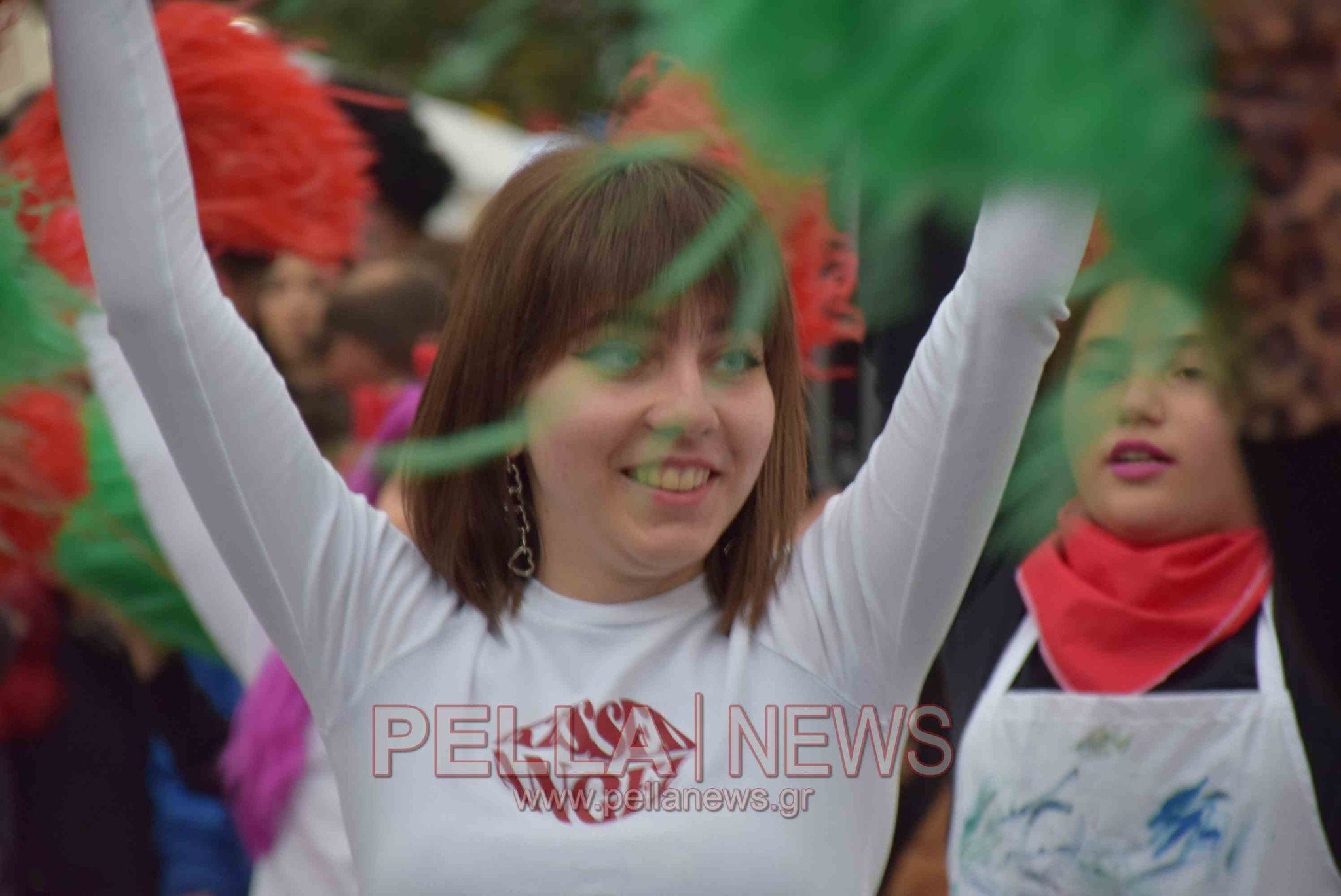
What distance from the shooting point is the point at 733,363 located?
1.69 meters

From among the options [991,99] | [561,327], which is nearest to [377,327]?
[561,327]

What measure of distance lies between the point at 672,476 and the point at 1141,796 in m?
0.73

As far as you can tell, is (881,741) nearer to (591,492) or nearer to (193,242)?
(591,492)

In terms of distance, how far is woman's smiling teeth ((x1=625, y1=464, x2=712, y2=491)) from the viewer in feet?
5.46

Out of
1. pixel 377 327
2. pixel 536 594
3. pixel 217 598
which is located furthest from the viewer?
pixel 377 327

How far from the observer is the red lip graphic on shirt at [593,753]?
5.33ft

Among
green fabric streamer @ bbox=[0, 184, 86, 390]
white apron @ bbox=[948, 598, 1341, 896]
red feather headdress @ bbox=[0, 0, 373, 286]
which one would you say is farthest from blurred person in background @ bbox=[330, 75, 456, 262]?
white apron @ bbox=[948, 598, 1341, 896]

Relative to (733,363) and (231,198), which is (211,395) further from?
(231,198)

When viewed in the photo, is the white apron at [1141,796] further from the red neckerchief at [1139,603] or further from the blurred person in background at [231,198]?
the blurred person in background at [231,198]

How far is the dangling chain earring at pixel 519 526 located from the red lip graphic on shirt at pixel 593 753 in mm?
191

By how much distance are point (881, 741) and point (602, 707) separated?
0.25 metres

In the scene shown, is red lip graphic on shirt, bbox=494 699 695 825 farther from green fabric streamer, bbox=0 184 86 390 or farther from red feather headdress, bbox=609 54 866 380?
green fabric streamer, bbox=0 184 86 390

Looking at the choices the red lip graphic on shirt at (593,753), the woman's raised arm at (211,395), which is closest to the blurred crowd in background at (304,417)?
the woman's raised arm at (211,395)

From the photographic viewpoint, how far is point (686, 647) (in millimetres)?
1711
